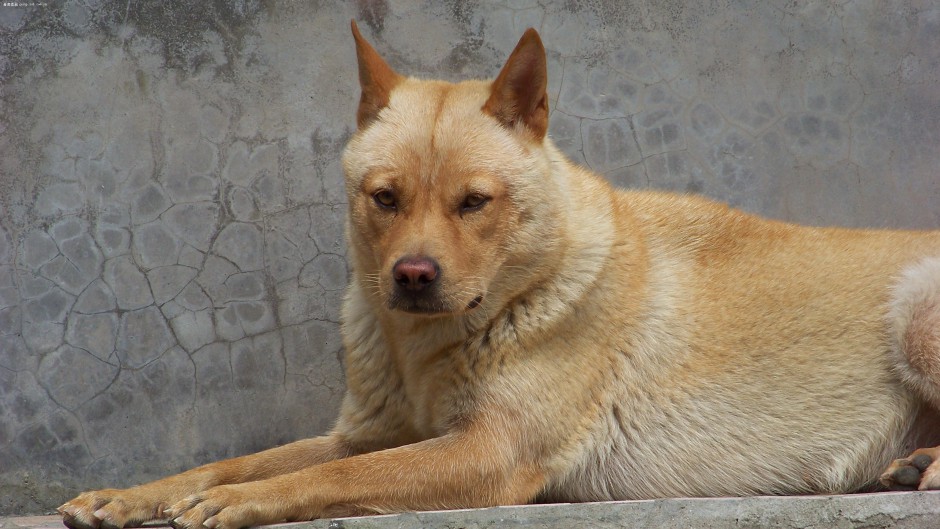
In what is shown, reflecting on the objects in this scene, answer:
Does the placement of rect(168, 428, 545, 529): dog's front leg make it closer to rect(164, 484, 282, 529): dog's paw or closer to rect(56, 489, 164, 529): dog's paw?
rect(164, 484, 282, 529): dog's paw

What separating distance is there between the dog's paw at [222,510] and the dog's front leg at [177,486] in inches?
13.5

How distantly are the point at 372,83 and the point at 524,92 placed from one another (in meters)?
0.62

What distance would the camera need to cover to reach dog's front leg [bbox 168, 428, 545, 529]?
135 inches

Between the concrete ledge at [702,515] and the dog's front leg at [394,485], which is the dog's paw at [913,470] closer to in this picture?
the concrete ledge at [702,515]

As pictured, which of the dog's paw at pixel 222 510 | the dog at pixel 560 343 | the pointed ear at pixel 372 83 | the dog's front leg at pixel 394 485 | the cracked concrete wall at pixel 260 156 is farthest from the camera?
the cracked concrete wall at pixel 260 156

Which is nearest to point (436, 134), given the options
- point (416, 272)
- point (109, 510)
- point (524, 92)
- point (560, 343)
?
point (524, 92)

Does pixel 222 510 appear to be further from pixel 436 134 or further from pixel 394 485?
pixel 436 134

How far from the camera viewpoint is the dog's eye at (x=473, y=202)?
373 cm

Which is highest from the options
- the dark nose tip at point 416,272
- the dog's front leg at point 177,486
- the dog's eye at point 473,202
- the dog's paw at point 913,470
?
the dog's eye at point 473,202

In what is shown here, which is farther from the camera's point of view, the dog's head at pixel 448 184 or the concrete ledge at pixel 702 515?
the dog's head at pixel 448 184

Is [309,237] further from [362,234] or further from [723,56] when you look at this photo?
[723,56]

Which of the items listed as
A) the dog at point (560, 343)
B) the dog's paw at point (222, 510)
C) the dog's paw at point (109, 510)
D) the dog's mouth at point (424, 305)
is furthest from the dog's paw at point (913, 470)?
the dog's paw at point (109, 510)

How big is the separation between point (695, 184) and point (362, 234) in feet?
8.29

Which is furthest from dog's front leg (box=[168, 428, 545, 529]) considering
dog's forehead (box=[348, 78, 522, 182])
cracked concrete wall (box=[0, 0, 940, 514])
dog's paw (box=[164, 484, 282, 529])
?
cracked concrete wall (box=[0, 0, 940, 514])
